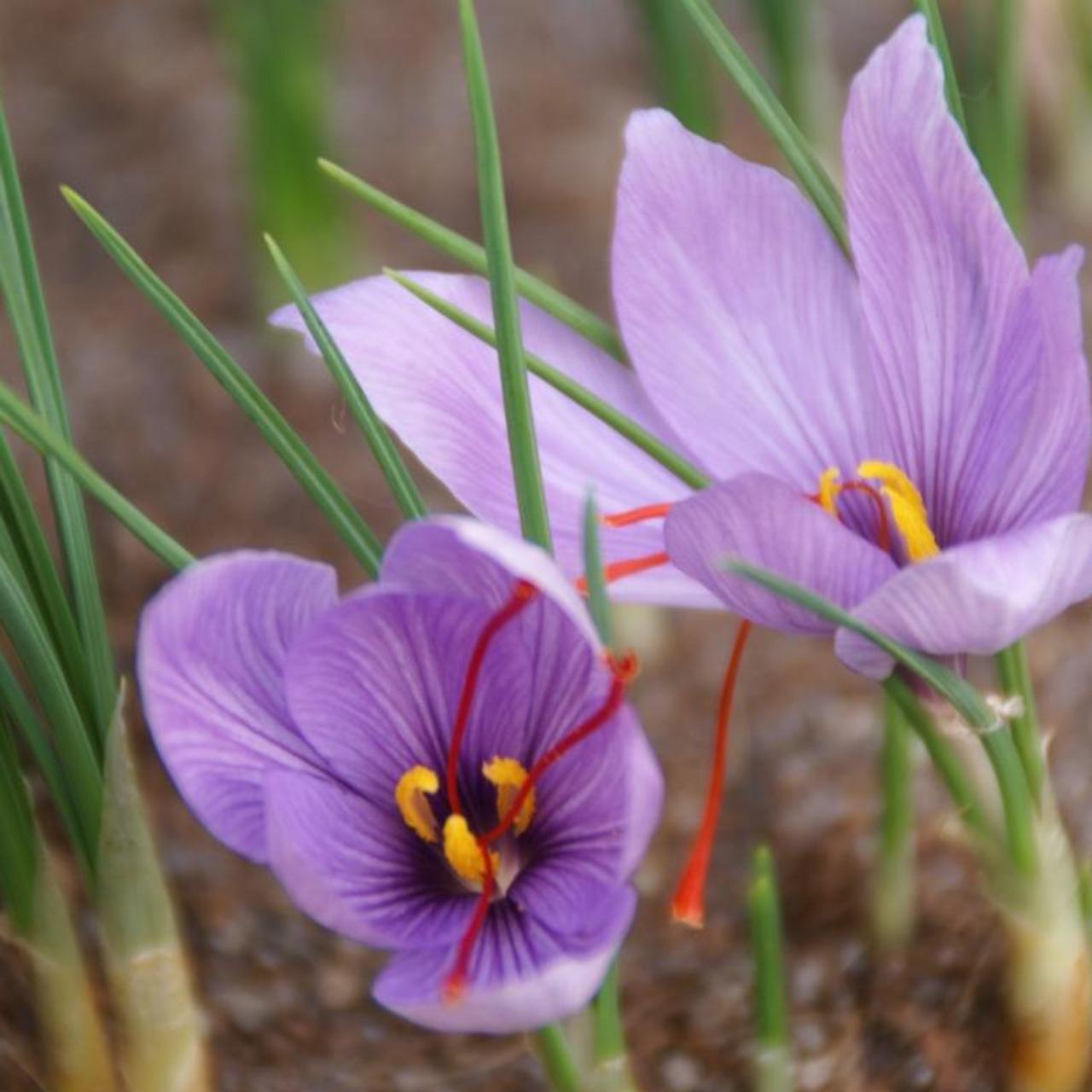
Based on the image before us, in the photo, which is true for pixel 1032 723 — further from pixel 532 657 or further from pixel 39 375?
pixel 39 375

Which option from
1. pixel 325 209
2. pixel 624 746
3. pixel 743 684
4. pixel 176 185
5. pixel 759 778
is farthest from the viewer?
pixel 176 185

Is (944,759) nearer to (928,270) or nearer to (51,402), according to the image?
(928,270)

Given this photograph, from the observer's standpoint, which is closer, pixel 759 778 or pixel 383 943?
pixel 383 943

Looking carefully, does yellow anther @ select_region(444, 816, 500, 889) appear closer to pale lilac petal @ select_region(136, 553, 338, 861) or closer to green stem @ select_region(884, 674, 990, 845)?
pale lilac petal @ select_region(136, 553, 338, 861)

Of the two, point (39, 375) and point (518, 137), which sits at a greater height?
point (518, 137)

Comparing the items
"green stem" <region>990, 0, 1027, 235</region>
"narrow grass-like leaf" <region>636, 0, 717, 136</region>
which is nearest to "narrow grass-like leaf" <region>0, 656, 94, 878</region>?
"green stem" <region>990, 0, 1027, 235</region>

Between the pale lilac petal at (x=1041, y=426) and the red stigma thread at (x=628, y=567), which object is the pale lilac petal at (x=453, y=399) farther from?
the pale lilac petal at (x=1041, y=426)

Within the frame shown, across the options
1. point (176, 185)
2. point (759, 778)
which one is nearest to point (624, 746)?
point (759, 778)
